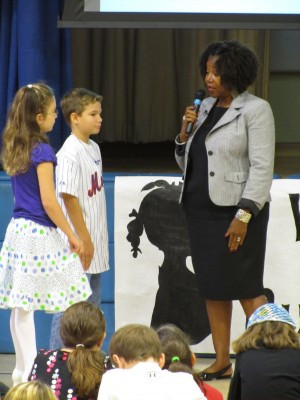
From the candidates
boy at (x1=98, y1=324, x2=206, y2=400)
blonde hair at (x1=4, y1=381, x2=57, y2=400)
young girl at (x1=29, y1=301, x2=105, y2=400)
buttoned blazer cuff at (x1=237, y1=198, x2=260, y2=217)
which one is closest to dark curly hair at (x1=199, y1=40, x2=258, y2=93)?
buttoned blazer cuff at (x1=237, y1=198, x2=260, y2=217)

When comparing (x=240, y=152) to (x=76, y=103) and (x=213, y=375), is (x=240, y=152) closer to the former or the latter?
(x=76, y=103)

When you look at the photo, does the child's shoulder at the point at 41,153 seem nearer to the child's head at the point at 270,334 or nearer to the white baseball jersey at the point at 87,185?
the white baseball jersey at the point at 87,185

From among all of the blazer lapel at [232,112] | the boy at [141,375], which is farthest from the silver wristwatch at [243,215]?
the boy at [141,375]

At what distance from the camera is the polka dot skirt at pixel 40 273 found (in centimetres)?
363

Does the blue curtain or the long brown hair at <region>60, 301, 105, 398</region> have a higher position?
the blue curtain

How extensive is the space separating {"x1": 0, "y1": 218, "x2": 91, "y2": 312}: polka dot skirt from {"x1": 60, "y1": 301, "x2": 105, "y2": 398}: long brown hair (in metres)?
0.56

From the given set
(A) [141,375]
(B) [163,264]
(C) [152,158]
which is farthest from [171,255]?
(C) [152,158]

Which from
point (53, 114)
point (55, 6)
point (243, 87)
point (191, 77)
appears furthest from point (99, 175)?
point (191, 77)

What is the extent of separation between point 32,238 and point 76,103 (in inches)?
26.2

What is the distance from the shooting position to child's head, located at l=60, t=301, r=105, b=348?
9.91 ft

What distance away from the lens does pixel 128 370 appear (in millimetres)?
2658

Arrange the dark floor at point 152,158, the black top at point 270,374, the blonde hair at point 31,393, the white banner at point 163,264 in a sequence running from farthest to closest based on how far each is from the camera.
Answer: the dark floor at point 152,158, the white banner at point 163,264, the black top at point 270,374, the blonde hair at point 31,393

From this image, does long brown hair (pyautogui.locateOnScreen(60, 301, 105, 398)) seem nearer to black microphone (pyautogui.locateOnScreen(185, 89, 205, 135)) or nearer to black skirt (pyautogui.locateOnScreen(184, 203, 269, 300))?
black skirt (pyautogui.locateOnScreen(184, 203, 269, 300))

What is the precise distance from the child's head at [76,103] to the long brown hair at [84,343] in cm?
112
